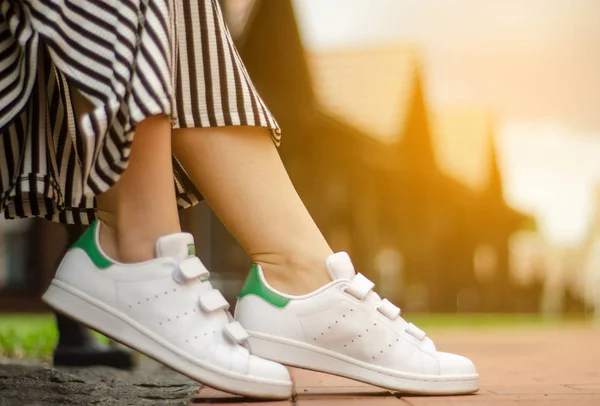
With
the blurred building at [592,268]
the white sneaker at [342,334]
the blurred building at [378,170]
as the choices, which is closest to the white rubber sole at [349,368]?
the white sneaker at [342,334]

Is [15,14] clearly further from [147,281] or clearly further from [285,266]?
[285,266]

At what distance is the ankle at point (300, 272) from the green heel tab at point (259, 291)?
0.02 m

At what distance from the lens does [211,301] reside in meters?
1.08

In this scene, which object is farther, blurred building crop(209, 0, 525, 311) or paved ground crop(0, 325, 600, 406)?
blurred building crop(209, 0, 525, 311)

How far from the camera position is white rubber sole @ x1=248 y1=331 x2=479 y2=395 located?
1.15 m

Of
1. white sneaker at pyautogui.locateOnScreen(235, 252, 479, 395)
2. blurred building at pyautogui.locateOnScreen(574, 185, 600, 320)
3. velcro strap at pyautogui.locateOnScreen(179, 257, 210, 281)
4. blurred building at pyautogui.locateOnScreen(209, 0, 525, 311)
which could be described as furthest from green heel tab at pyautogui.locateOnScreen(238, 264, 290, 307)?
blurred building at pyautogui.locateOnScreen(574, 185, 600, 320)

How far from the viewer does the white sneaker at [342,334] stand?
115 centimetres

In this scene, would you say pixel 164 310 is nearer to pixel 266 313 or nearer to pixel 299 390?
pixel 266 313

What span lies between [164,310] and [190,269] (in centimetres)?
6

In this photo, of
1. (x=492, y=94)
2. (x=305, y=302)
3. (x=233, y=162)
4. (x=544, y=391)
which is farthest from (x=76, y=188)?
(x=492, y=94)

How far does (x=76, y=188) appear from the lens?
40.4 inches

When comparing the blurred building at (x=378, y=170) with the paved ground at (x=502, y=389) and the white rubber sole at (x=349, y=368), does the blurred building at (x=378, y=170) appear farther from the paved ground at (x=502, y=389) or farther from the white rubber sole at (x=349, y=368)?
the white rubber sole at (x=349, y=368)

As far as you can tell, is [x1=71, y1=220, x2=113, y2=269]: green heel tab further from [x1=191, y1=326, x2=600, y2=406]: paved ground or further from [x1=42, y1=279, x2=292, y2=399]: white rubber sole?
[x1=191, y1=326, x2=600, y2=406]: paved ground

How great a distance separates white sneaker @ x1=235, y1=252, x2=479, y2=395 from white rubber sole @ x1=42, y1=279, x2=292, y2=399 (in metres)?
0.10
